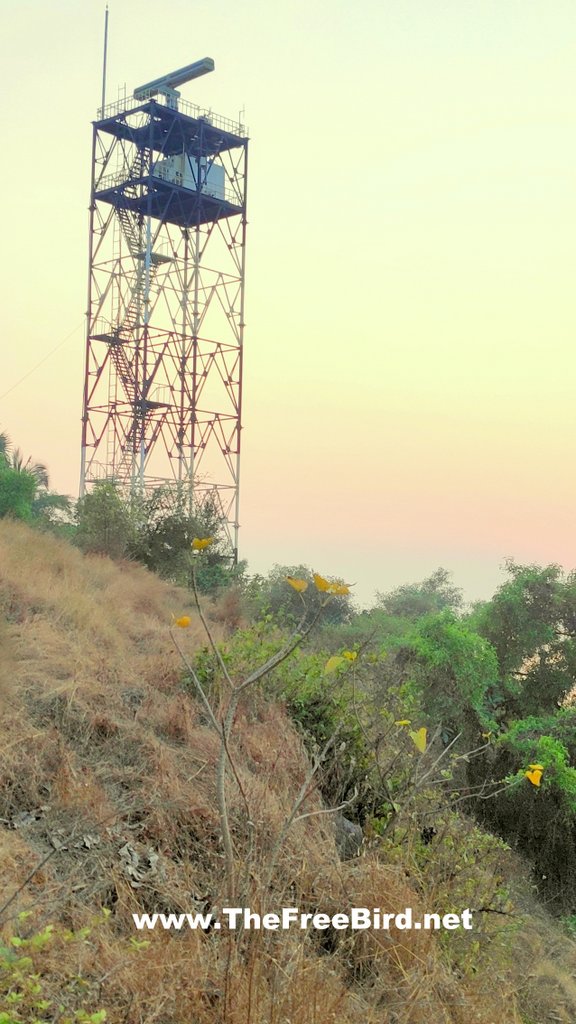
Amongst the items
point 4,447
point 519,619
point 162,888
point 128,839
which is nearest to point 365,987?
point 162,888

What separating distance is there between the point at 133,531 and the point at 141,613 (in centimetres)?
915

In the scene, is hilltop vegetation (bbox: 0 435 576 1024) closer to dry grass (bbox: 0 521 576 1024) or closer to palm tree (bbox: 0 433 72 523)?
dry grass (bbox: 0 521 576 1024)

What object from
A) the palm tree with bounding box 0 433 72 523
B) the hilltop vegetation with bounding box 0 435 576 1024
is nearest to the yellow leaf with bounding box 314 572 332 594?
the hilltop vegetation with bounding box 0 435 576 1024

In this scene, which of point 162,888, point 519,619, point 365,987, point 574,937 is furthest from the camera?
point 519,619

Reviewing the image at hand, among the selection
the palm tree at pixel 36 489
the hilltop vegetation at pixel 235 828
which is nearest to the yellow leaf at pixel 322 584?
the hilltop vegetation at pixel 235 828

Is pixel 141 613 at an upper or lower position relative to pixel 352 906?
upper

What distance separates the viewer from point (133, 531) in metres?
21.0

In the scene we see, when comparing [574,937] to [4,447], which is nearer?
[574,937]

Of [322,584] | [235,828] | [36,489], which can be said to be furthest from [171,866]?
[36,489]

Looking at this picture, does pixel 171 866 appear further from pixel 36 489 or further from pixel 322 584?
pixel 36 489

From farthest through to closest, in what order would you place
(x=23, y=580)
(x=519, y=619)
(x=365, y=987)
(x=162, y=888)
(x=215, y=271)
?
(x=215, y=271)
(x=519, y=619)
(x=23, y=580)
(x=162, y=888)
(x=365, y=987)

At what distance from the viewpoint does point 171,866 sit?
18.3 feet

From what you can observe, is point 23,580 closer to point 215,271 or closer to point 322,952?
point 322,952

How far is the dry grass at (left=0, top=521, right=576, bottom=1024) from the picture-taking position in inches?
166
